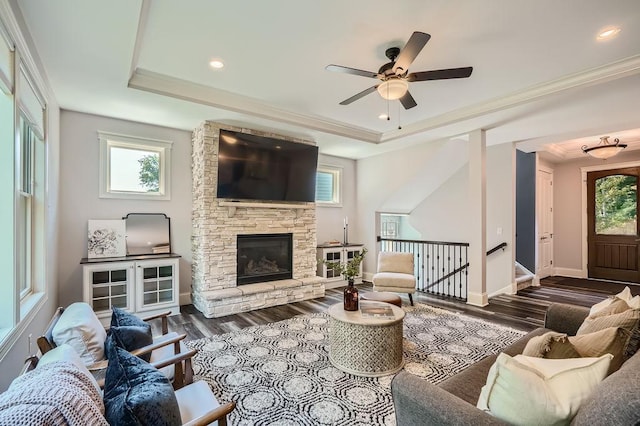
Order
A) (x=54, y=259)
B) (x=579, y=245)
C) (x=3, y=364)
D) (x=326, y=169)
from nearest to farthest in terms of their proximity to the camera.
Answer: (x=3, y=364) < (x=54, y=259) < (x=326, y=169) < (x=579, y=245)

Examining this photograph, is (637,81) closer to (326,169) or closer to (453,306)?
(453,306)

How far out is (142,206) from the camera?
4.54m

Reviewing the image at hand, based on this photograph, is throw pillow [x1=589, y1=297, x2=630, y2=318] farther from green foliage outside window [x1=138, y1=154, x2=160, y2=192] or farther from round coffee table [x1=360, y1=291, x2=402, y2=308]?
green foliage outside window [x1=138, y1=154, x2=160, y2=192]

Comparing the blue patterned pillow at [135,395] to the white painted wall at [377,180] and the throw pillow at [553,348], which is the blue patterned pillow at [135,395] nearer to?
the throw pillow at [553,348]

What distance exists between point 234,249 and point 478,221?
380 centimetres

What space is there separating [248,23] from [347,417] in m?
3.01

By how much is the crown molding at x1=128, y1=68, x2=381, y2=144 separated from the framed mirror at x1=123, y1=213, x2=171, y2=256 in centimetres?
195

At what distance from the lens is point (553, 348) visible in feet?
4.89

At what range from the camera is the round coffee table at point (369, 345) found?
2.70 metres

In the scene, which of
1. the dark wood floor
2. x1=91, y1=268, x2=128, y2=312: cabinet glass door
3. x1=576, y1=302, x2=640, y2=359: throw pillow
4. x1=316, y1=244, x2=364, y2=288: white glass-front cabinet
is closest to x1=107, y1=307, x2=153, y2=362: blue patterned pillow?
the dark wood floor

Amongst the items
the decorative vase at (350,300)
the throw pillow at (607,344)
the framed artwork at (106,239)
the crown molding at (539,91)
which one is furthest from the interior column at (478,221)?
the framed artwork at (106,239)

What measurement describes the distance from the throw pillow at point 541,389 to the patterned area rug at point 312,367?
3.90ft

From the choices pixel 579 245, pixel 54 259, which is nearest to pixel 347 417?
pixel 54 259

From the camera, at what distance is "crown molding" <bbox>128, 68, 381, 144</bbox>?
130 inches
